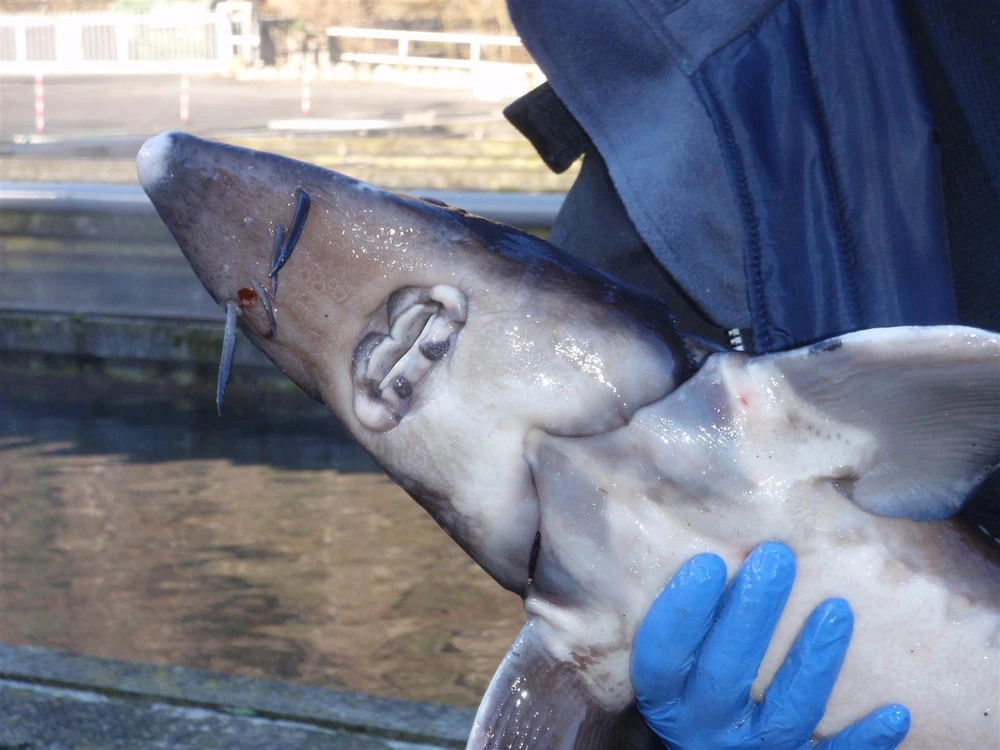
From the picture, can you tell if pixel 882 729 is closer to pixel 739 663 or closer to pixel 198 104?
pixel 739 663

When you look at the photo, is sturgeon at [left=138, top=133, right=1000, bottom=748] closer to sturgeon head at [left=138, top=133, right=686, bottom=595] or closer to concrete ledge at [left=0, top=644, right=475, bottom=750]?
sturgeon head at [left=138, top=133, right=686, bottom=595]

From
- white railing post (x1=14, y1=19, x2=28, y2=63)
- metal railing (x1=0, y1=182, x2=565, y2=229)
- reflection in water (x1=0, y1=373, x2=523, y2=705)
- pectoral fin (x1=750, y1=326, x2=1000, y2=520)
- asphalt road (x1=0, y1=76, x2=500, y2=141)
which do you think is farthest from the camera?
white railing post (x1=14, y1=19, x2=28, y2=63)

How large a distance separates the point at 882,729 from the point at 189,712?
Answer: 1935mm

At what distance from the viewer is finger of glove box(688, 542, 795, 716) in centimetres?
170

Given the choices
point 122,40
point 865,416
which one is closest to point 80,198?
point 865,416

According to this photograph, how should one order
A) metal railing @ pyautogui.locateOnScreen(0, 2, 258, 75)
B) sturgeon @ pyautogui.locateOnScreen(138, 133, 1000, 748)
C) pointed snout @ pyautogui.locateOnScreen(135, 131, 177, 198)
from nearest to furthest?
1. sturgeon @ pyautogui.locateOnScreen(138, 133, 1000, 748)
2. pointed snout @ pyautogui.locateOnScreen(135, 131, 177, 198)
3. metal railing @ pyautogui.locateOnScreen(0, 2, 258, 75)

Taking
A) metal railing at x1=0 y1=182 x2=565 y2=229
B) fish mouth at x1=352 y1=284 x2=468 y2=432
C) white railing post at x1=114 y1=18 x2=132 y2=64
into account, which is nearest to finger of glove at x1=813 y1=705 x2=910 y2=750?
fish mouth at x1=352 y1=284 x2=468 y2=432

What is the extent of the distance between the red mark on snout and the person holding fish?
1.69 feet

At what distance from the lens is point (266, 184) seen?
1.80 m

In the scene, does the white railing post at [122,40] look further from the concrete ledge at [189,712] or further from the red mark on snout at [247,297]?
the red mark on snout at [247,297]

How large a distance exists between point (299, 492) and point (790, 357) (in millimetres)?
4582

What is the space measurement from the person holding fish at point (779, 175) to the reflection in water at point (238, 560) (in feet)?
7.62

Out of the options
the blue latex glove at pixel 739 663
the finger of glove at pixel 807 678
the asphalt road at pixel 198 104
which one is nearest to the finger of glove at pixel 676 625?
the blue latex glove at pixel 739 663

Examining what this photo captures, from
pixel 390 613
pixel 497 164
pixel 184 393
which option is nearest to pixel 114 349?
pixel 184 393
